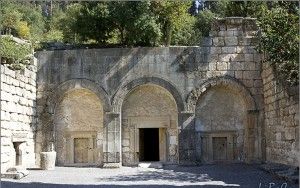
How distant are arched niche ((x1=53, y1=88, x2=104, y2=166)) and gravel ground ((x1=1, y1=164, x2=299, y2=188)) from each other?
2.36m

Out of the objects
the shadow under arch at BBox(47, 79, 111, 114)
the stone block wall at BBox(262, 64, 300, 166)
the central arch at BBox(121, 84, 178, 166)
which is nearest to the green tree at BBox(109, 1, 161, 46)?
the central arch at BBox(121, 84, 178, 166)

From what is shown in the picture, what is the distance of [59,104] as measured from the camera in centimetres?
1708

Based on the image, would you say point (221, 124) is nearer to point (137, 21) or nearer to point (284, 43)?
point (284, 43)

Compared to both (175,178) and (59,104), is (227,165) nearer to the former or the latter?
(175,178)

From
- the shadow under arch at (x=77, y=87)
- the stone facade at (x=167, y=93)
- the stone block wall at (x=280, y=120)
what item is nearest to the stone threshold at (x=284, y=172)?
the stone block wall at (x=280, y=120)

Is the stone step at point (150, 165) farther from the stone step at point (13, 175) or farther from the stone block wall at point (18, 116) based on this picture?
the stone step at point (13, 175)

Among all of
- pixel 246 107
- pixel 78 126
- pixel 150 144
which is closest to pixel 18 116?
pixel 78 126

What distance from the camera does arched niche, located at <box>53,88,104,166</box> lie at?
17.0m

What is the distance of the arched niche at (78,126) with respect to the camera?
17031mm

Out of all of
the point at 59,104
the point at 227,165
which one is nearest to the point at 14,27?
the point at 59,104

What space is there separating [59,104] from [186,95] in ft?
15.9

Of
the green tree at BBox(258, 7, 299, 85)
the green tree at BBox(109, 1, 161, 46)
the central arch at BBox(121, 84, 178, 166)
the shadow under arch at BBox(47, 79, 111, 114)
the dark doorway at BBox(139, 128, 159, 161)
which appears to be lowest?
the dark doorway at BBox(139, 128, 159, 161)

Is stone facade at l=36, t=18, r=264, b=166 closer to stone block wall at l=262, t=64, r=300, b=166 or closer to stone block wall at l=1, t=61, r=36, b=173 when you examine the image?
stone block wall at l=1, t=61, r=36, b=173

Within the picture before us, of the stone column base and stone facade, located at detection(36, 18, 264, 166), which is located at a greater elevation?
stone facade, located at detection(36, 18, 264, 166)
